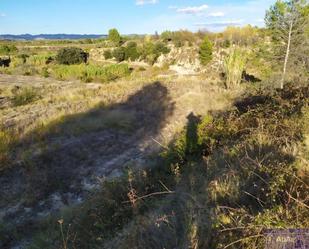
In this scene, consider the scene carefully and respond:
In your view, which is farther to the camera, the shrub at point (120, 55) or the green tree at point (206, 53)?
the shrub at point (120, 55)

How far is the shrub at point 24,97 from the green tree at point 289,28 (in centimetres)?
1147

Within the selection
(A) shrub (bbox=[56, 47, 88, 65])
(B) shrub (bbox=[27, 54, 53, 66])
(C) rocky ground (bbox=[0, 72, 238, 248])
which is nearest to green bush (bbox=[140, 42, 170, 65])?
(A) shrub (bbox=[56, 47, 88, 65])

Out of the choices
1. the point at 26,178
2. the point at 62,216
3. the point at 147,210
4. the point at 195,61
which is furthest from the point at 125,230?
the point at 195,61

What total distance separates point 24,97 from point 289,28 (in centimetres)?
1244

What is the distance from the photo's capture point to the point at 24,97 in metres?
17.4

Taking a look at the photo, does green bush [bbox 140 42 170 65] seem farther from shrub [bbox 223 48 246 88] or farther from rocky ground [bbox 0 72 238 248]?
rocky ground [bbox 0 72 238 248]

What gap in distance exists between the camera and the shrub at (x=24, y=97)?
1684 centimetres

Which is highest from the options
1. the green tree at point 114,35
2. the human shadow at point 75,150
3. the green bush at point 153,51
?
the green tree at point 114,35

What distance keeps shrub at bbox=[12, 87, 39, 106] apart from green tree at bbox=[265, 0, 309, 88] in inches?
452

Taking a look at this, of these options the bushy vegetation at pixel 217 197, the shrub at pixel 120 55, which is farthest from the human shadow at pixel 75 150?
the shrub at pixel 120 55

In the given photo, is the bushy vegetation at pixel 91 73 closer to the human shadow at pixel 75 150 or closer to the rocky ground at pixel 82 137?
the rocky ground at pixel 82 137

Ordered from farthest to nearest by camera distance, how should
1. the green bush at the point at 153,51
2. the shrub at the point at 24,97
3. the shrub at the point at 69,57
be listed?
the green bush at the point at 153,51 → the shrub at the point at 69,57 → the shrub at the point at 24,97

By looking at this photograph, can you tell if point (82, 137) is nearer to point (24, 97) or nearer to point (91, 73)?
point (24, 97)

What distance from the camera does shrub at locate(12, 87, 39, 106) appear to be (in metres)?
16.8
